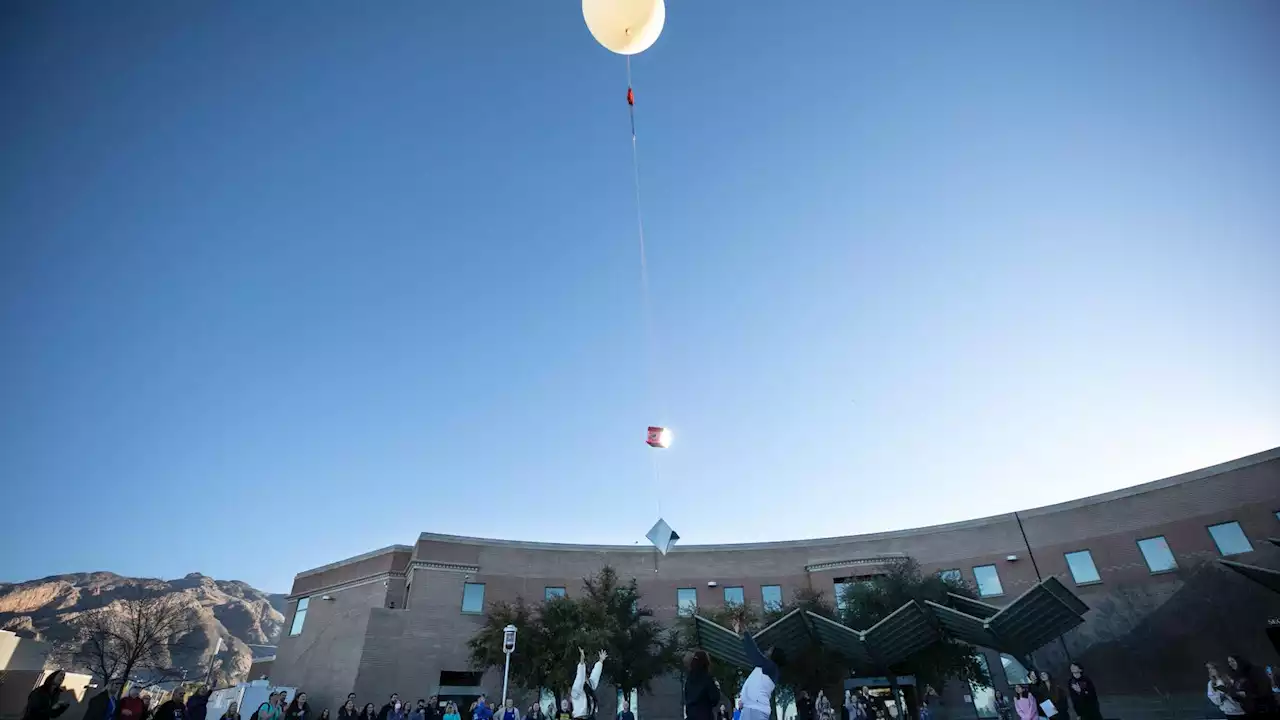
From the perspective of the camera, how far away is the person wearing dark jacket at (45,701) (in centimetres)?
958

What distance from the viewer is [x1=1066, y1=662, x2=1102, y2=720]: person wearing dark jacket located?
11.5m

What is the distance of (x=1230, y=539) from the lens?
87.1 ft

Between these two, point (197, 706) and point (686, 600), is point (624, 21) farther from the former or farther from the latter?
point (686, 600)

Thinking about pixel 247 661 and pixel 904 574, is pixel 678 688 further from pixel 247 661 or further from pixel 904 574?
pixel 247 661

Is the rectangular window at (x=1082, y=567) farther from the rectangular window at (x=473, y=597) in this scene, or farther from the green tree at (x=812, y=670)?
the rectangular window at (x=473, y=597)

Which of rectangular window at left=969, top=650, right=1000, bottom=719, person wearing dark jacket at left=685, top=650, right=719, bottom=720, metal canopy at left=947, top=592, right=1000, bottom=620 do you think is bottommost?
person wearing dark jacket at left=685, top=650, right=719, bottom=720

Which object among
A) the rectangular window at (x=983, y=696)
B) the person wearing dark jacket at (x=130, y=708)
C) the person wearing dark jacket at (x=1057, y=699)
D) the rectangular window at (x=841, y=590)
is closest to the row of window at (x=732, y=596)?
the rectangular window at (x=841, y=590)

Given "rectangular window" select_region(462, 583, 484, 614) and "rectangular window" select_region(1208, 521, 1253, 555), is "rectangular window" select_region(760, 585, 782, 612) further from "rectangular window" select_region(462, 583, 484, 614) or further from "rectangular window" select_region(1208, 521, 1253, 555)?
"rectangular window" select_region(1208, 521, 1253, 555)

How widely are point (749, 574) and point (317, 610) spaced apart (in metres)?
25.3

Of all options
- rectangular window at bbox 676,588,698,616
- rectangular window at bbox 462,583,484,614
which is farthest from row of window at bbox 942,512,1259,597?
rectangular window at bbox 462,583,484,614

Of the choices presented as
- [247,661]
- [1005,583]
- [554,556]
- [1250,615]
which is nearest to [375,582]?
[554,556]

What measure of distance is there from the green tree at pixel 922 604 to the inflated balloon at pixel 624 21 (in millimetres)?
24038

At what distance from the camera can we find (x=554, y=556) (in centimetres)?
3644

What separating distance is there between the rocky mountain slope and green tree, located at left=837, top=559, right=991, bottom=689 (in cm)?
7466
